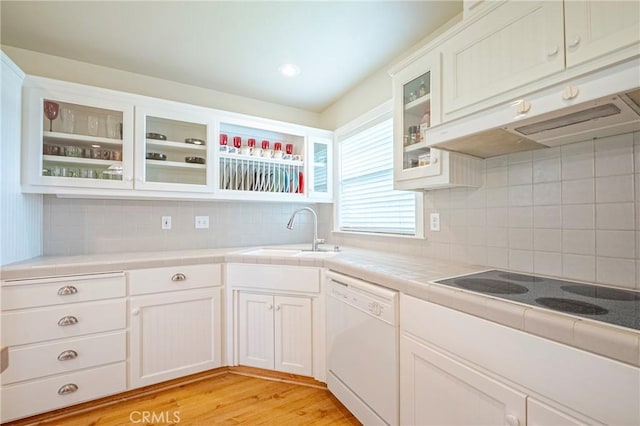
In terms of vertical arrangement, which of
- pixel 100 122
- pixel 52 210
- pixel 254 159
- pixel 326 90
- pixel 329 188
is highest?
pixel 326 90

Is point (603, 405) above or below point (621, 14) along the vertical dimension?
below

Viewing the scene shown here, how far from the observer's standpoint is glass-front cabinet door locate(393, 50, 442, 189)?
4.75 ft

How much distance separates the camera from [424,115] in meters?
1.61

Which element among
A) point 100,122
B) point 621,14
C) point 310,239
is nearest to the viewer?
point 621,14

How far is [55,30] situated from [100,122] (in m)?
0.57

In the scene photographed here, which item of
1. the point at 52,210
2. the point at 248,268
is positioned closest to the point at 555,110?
the point at 248,268

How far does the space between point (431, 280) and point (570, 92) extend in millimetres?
806

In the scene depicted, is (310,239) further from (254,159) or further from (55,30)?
(55,30)

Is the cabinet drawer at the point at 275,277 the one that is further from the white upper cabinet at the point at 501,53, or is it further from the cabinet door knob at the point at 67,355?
the white upper cabinet at the point at 501,53

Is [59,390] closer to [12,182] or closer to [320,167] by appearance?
[12,182]

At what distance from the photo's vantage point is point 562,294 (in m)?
0.98

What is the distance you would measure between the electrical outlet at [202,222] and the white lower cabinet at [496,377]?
189cm

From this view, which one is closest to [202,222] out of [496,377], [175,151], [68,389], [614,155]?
[175,151]

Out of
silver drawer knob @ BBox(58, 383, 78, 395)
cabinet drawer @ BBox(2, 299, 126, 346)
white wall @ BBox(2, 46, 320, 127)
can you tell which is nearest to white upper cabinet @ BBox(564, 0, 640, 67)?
white wall @ BBox(2, 46, 320, 127)
